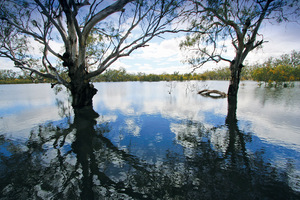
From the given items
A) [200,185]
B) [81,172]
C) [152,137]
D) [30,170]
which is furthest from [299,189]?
[30,170]

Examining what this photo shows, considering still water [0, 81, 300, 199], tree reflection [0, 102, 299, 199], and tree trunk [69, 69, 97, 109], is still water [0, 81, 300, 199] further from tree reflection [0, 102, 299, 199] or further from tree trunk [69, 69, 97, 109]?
tree trunk [69, 69, 97, 109]

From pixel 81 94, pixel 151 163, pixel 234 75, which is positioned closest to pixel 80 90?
pixel 81 94

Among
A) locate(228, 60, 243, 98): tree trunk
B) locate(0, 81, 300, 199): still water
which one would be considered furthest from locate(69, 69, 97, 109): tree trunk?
locate(228, 60, 243, 98): tree trunk

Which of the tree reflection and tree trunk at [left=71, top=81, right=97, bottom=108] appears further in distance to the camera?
tree trunk at [left=71, top=81, right=97, bottom=108]

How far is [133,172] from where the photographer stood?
3281 mm

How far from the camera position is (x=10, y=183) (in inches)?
115

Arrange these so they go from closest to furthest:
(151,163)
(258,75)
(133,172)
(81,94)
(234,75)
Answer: (133,172), (151,163), (81,94), (234,75), (258,75)

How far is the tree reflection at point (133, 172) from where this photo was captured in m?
2.64

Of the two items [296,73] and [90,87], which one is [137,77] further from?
[90,87]

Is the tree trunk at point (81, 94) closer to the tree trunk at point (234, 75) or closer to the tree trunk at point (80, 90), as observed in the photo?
the tree trunk at point (80, 90)

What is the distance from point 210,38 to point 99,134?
15086 mm

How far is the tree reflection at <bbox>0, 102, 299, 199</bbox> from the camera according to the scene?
2637 millimetres

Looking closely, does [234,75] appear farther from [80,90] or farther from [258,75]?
[258,75]

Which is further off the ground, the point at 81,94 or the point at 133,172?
the point at 81,94
